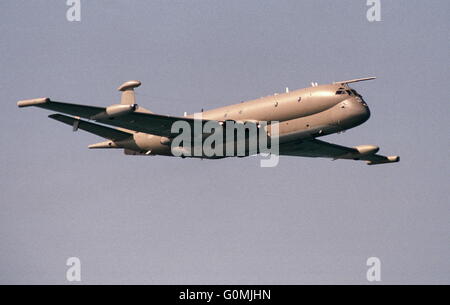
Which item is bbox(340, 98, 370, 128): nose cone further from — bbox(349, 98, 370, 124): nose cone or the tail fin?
the tail fin

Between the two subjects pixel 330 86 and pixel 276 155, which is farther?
pixel 276 155

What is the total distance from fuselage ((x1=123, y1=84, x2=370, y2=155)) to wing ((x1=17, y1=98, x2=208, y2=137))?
18.3ft

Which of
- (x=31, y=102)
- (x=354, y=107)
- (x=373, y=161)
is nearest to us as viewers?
(x=31, y=102)

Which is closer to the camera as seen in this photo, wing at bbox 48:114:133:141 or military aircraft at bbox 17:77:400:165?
military aircraft at bbox 17:77:400:165

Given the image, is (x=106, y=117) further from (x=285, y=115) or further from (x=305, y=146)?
(x=305, y=146)

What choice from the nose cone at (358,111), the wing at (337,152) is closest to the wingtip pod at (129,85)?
the wing at (337,152)

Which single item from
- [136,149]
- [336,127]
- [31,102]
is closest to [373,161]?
[336,127]

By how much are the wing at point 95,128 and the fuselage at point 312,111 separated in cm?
1171

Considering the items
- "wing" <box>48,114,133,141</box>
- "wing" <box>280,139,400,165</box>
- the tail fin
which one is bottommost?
"wing" <box>280,139,400,165</box>

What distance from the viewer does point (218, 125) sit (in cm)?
7144

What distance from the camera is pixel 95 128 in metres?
75.3

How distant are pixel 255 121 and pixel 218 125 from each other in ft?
10.2

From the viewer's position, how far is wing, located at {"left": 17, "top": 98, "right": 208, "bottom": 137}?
66.9m

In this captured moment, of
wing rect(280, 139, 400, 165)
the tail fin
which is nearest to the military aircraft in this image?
the tail fin
